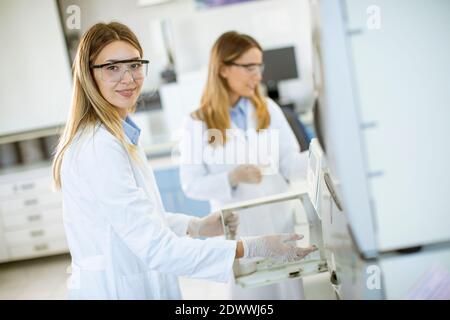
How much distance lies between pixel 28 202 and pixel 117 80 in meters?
0.65

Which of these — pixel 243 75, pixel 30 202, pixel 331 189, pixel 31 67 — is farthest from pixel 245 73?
pixel 30 202

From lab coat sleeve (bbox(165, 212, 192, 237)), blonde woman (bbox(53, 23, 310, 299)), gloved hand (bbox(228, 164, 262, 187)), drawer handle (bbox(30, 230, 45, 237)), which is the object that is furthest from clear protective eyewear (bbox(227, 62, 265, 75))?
drawer handle (bbox(30, 230, 45, 237))

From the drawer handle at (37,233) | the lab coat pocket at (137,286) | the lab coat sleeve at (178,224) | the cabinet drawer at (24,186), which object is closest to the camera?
the lab coat pocket at (137,286)

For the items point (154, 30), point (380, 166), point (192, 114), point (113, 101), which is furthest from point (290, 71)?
point (113, 101)

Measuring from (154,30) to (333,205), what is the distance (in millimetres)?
970

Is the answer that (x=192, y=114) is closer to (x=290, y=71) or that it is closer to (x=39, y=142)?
(x=39, y=142)

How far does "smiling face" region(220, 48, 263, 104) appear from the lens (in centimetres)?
153

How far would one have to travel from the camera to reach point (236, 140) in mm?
1562

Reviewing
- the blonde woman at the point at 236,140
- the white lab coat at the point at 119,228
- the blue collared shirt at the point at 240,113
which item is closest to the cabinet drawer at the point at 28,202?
the white lab coat at the point at 119,228

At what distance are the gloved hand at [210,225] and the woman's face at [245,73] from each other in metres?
0.43

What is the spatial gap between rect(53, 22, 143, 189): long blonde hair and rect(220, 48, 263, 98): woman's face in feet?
1.50

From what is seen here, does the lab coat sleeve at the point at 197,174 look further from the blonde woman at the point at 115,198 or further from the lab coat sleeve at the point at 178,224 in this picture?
the blonde woman at the point at 115,198

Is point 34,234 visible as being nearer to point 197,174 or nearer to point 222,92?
point 197,174

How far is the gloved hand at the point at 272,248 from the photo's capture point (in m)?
1.13
